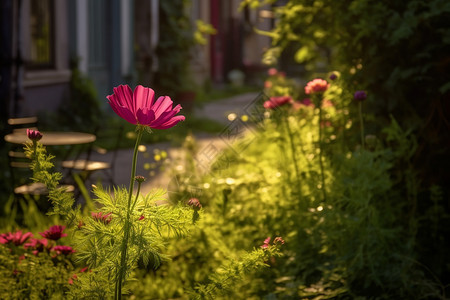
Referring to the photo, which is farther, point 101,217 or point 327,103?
point 327,103

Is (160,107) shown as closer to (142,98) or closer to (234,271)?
(142,98)

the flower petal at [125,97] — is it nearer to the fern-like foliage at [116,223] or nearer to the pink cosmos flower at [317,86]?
the fern-like foliage at [116,223]

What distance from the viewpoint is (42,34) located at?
10336mm

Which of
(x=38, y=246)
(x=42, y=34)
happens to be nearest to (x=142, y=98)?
(x=38, y=246)

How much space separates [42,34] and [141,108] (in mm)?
9024

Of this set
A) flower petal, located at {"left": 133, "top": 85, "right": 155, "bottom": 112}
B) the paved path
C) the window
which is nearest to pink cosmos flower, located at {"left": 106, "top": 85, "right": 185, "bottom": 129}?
flower petal, located at {"left": 133, "top": 85, "right": 155, "bottom": 112}

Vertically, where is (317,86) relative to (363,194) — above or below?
above

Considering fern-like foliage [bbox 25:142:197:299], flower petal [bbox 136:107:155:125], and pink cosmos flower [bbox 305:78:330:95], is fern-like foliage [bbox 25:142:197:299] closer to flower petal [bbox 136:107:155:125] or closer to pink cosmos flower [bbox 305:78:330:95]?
flower petal [bbox 136:107:155:125]

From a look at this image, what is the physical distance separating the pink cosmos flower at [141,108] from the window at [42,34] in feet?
27.9

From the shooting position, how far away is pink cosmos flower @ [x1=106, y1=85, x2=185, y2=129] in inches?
71.8

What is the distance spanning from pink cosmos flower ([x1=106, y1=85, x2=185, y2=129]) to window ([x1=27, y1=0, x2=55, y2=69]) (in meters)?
8.50

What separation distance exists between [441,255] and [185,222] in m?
1.92

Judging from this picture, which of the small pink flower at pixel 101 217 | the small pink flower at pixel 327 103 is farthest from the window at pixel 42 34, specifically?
the small pink flower at pixel 101 217

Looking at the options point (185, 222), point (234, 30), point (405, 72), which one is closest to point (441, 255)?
point (405, 72)
